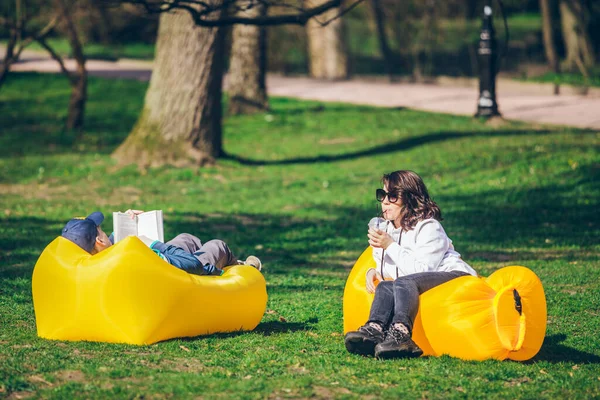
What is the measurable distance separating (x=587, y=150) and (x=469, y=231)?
155 inches

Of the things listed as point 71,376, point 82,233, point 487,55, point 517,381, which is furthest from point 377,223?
point 487,55

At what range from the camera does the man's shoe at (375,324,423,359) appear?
6145mm

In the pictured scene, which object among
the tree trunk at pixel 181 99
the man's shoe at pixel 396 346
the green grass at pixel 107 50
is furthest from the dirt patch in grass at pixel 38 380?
the green grass at pixel 107 50

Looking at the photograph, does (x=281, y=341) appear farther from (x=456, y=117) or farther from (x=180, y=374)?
(x=456, y=117)

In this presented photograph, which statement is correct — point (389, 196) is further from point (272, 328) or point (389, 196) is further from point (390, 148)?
point (390, 148)

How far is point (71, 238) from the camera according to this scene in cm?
673

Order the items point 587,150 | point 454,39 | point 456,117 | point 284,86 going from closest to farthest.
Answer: point 587,150 → point 456,117 → point 284,86 → point 454,39

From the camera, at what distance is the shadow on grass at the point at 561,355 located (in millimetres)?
6465

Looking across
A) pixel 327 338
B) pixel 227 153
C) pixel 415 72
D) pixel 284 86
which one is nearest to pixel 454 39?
pixel 415 72

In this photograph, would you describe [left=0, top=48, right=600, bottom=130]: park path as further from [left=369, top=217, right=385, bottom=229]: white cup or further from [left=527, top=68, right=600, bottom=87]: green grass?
[left=369, top=217, right=385, bottom=229]: white cup

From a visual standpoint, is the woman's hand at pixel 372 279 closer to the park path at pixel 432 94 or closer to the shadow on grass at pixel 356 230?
the shadow on grass at pixel 356 230

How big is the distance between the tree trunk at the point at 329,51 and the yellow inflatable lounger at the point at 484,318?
25.3 metres

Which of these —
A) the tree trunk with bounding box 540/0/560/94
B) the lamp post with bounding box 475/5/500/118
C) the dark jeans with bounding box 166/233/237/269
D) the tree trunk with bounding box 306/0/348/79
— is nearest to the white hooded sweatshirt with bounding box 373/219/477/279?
the dark jeans with bounding box 166/233/237/269

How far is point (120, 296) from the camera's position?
20.9ft
